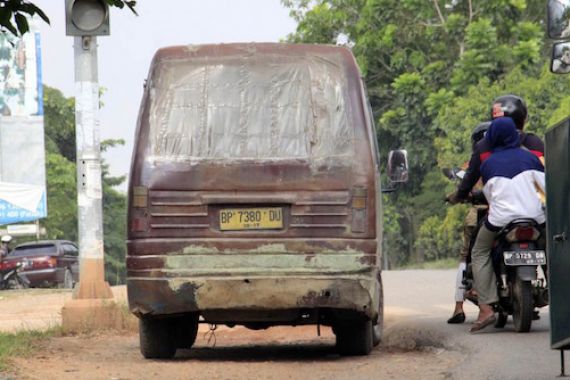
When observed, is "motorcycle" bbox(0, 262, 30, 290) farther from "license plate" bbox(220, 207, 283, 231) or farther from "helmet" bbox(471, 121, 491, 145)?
"license plate" bbox(220, 207, 283, 231)

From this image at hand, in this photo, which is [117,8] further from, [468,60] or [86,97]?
[468,60]

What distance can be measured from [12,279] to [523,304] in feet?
93.5

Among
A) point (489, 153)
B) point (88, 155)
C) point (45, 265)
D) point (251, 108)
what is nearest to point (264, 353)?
point (251, 108)

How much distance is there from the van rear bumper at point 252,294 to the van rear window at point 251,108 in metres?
0.88

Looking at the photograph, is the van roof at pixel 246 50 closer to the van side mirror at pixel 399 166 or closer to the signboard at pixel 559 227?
the van side mirror at pixel 399 166

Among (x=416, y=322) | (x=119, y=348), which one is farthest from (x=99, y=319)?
(x=416, y=322)

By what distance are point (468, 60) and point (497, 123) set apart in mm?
35223

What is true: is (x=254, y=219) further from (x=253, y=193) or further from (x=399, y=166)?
(x=399, y=166)

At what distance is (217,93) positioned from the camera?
1147 cm

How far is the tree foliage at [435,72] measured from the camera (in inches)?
1757

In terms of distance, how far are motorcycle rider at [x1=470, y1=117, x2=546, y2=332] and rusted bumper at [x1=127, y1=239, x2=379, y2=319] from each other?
5.18 ft

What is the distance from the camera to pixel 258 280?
1099cm

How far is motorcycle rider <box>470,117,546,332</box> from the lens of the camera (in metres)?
12.1

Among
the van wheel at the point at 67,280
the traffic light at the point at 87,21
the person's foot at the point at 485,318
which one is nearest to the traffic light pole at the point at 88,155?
the traffic light at the point at 87,21
